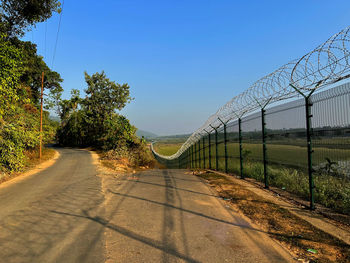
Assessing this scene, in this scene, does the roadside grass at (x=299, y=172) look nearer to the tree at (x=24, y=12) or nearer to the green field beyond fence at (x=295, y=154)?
the green field beyond fence at (x=295, y=154)

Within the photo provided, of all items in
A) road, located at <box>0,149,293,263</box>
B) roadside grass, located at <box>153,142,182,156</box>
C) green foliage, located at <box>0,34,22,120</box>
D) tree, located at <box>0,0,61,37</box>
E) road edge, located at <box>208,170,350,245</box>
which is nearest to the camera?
road, located at <box>0,149,293,263</box>

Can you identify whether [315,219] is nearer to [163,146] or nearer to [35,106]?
[35,106]

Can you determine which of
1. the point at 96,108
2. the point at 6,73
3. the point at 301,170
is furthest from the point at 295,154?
the point at 96,108

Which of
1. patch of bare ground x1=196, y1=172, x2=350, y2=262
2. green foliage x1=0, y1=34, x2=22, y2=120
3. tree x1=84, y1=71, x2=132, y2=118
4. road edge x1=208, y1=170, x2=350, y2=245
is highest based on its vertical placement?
tree x1=84, y1=71, x2=132, y2=118

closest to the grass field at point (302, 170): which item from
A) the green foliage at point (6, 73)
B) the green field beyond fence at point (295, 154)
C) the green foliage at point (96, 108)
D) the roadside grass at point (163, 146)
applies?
the green field beyond fence at point (295, 154)

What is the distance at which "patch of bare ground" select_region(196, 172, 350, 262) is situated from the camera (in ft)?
9.51

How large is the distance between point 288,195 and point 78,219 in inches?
201

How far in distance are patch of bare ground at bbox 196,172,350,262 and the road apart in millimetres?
214

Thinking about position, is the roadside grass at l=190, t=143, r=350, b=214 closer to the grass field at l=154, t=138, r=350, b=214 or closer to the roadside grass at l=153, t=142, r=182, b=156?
the grass field at l=154, t=138, r=350, b=214

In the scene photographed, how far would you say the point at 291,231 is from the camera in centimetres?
359

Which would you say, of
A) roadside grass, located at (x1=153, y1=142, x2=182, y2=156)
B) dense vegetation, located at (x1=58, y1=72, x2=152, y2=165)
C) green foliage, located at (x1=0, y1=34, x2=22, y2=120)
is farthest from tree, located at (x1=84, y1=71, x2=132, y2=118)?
green foliage, located at (x1=0, y1=34, x2=22, y2=120)

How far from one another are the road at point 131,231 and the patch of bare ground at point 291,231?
8.4 inches

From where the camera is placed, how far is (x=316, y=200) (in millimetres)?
5074

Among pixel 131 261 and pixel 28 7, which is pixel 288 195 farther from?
pixel 28 7
